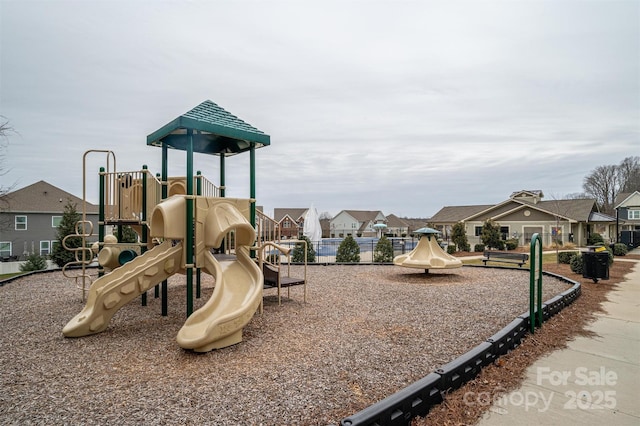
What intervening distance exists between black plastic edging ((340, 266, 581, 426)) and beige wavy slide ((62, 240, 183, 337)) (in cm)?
Result: 443

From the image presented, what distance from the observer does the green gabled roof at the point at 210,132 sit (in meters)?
6.01

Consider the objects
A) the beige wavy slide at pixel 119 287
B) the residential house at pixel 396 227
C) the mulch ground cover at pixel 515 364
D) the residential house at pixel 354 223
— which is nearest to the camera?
the mulch ground cover at pixel 515 364

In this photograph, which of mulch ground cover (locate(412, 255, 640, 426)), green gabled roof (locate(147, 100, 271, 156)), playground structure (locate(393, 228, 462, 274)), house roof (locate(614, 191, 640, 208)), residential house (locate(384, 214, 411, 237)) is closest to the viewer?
mulch ground cover (locate(412, 255, 640, 426))

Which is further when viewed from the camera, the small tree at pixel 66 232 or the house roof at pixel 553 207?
the house roof at pixel 553 207

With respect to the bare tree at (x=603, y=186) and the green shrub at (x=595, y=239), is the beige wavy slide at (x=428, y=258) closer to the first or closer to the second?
the green shrub at (x=595, y=239)

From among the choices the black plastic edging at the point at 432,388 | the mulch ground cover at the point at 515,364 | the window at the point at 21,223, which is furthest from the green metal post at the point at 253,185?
the window at the point at 21,223

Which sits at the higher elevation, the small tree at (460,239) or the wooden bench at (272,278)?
the wooden bench at (272,278)

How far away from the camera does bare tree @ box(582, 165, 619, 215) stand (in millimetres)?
46531

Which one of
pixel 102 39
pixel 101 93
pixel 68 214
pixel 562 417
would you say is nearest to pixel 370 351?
pixel 562 417

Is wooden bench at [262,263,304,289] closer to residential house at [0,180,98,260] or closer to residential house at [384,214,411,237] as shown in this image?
residential house at [0,180,98,260]

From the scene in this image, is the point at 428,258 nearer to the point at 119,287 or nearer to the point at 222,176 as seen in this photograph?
the point at 222,176

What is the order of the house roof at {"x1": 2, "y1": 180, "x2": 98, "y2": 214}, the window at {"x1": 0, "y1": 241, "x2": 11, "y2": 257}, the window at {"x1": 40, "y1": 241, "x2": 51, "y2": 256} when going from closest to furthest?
the window at {"x1": 0, "y1": 241, "x2": 11, "y2": 257}, the house roof at {"x1": 2, "y1": 180, "x2": 98, "y2": 214}, the window at {"x1": 40, "y1": 241, "x2": 51, "y2": 256}

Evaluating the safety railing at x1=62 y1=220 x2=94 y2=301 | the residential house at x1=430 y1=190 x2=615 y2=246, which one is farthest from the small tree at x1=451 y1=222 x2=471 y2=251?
the safety railing at x1=62 y1=220 x2=94 y2=301

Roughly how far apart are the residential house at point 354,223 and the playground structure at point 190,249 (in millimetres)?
55571
